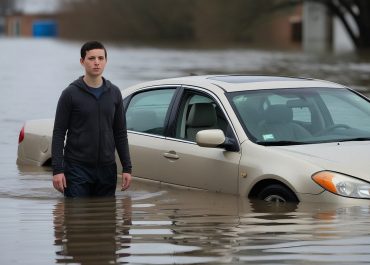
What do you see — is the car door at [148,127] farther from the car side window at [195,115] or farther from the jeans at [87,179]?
the jeans at [87,179]

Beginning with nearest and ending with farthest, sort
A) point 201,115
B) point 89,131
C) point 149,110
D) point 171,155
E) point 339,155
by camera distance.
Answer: point 89,131 < point 339,155 < point 171,155 < point 201,115 < point 149,110

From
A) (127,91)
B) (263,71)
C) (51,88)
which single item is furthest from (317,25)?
(127,91)

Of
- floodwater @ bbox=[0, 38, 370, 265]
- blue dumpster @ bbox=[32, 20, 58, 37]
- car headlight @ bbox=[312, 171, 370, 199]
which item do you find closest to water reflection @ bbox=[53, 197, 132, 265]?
floodwater @ bbox=[0, 38, 370, 265]

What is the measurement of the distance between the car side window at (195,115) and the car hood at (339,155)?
39.2 inches

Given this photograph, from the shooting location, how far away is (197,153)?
385 inches

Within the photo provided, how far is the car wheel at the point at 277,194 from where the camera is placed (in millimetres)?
8922

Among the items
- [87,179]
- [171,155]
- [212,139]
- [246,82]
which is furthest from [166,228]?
[246,82]

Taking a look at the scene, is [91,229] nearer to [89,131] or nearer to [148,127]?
[89,131]

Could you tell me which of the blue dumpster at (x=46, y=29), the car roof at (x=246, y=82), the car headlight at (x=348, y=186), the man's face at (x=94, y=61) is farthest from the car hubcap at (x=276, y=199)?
the blue dumpster at (x=46, y=29)

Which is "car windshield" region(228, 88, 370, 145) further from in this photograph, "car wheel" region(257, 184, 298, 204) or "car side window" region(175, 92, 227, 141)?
"car wheel" region(257, 184, 298, 204)

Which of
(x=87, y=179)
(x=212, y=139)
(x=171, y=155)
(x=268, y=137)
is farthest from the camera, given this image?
(x=171, y=155)

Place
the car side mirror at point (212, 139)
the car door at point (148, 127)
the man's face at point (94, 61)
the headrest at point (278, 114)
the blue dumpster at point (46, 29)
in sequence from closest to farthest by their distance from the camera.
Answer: the man's face at point (94, 61) → the car side mirror at point (212, 139) → the headrest at point (278, 114) → the car door at point (148, 127) → the blue dumpster at point (46, 29)

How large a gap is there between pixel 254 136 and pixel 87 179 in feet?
Answer: 4.88

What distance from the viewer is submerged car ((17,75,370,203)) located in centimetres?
881
